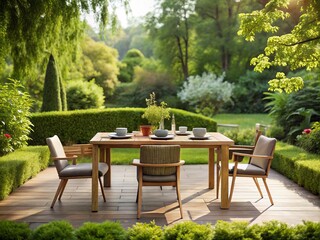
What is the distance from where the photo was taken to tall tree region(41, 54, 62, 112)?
11625 mm

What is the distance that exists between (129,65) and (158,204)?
24.3m

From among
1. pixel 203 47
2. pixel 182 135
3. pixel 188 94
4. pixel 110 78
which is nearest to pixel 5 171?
pixel 182 135

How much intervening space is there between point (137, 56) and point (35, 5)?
24.8 m

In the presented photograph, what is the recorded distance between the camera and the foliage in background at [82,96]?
14617 mm

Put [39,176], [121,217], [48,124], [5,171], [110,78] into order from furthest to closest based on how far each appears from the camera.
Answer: [110,78]
[48,124]
[39,176]
[5,171]
[121,217]

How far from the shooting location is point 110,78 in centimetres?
2295

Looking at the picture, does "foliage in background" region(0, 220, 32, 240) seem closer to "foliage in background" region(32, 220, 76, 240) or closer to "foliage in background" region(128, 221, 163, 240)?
"foliage in background" region(32, 220, 76, 240)

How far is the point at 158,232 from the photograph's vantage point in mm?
3367

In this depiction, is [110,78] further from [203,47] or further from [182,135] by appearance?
[182,135]

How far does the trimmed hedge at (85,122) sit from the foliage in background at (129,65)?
1598 cm

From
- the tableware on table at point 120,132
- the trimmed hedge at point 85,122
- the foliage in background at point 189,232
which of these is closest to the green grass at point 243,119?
the trimmed hedge at point 85,122

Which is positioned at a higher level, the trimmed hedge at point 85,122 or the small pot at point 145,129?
the small pot at point 145,129

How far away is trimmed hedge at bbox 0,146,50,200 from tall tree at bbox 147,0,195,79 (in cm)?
1935

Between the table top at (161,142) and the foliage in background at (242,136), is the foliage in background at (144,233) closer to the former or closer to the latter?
the table top at (161,142)
